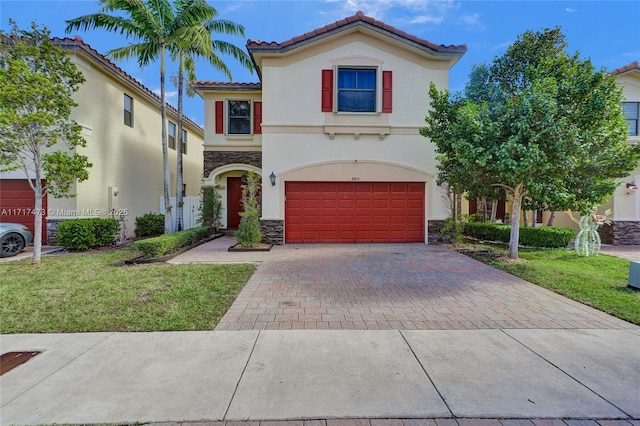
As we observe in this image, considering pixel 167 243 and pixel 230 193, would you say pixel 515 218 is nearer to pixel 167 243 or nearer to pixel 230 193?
pixel 167 243

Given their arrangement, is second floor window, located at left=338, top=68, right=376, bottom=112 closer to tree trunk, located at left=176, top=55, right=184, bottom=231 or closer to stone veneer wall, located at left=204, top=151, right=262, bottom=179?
stone veneer wall, located at left=204, top=151, right=262, bottom=179

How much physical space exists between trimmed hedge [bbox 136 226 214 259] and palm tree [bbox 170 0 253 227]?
249 centimetres

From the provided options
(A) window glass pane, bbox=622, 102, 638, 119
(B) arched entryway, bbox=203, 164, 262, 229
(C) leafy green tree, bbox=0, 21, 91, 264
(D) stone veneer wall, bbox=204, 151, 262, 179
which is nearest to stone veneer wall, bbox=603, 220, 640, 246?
(A) window glass pane, bbox=622, 102, 638, 119

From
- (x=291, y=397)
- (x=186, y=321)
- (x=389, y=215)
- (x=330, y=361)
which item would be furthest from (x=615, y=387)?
(x=389, y=215)

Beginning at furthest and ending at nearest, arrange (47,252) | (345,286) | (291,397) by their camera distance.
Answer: (47,252) → (345,286) → (291,397)

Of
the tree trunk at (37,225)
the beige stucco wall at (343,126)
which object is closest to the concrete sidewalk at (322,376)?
the tree trunk at (37,225)

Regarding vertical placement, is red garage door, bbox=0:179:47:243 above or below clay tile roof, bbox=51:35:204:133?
below

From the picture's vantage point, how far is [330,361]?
10.8 feet

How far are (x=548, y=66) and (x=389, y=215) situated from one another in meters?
6.38

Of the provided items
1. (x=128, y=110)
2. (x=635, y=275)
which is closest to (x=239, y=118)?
(x=128, y=110)

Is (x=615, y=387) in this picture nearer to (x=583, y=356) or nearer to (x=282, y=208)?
(x=583, y=356)

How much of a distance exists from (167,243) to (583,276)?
10.6 metres

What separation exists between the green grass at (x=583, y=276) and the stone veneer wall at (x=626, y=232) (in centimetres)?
366

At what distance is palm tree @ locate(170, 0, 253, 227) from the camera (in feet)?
35.6
